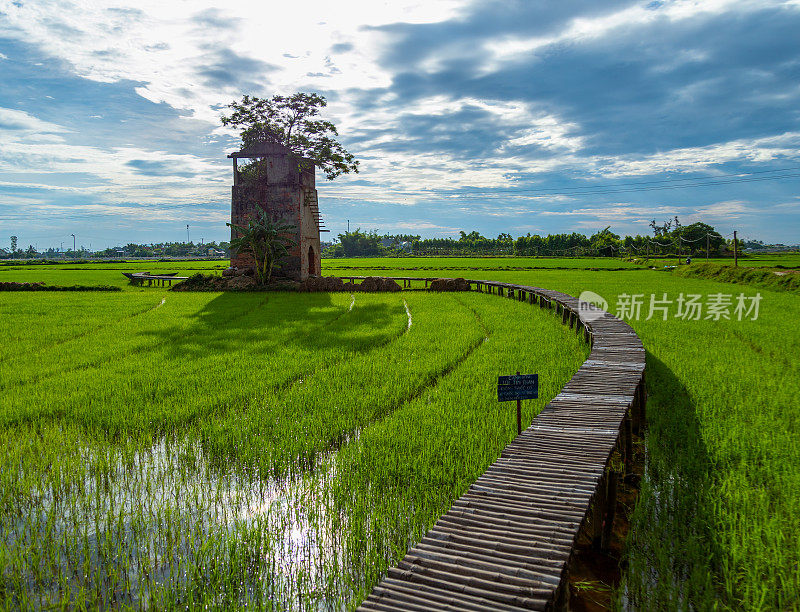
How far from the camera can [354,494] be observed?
172 inches

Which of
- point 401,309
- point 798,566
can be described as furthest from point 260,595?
point 401,309

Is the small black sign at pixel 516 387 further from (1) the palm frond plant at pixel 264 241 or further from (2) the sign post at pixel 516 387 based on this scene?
(1) the palm frond plant at pixel 264 241

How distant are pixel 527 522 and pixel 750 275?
2796 cm

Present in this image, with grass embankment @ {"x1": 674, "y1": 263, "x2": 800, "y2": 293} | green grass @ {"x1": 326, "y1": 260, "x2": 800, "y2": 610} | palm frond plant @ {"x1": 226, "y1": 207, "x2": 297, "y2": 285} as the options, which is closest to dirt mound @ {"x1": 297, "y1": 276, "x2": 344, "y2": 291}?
palm frond plant @ {"x1": 226, "y1": 207, "x2": 297, "y2": 285}

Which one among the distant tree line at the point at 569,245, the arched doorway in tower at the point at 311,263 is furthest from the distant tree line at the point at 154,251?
the arched doorway in tower at the point at 311,263

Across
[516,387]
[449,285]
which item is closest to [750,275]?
[449,285]

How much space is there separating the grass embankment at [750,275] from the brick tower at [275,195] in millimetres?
21059

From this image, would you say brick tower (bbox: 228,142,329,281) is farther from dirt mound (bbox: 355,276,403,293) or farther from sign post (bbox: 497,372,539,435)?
sign post (bbox: 497,372,539,435)

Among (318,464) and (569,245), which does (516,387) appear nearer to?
(318,464)

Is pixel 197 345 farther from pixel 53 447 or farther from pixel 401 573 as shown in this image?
pixel 401 573

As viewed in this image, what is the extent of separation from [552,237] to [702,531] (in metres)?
89.7

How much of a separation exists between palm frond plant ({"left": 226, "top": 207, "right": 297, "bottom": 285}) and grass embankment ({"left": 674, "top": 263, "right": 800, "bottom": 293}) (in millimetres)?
21265

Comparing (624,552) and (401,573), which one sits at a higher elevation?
(401,573)

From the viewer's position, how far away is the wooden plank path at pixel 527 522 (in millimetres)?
2580
